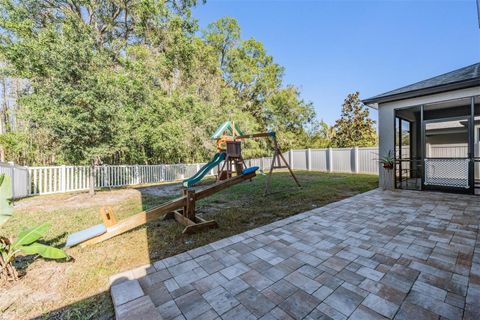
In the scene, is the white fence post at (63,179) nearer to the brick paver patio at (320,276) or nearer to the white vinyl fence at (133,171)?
the white vinyl fence at (133,171)

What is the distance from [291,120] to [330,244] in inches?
622

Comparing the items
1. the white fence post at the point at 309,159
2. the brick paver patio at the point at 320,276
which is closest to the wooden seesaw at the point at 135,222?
the brick paver patio at the point at 320,276

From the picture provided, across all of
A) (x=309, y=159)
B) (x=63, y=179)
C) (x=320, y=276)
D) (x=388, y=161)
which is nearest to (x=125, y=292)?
(x=320, y=276)

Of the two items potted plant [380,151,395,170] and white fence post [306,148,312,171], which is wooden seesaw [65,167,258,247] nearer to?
potted plant [380,151,395,170]

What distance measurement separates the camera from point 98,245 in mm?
3102

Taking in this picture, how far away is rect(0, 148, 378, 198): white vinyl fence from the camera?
281 inches

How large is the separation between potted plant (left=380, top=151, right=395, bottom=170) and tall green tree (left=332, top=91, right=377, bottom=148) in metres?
9.81

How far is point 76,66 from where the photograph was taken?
6469 mm

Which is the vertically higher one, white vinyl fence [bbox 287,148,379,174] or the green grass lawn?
white vinyl fence [bbox 287,148,379,174]

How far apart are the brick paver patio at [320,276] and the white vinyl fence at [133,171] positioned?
6690 mm

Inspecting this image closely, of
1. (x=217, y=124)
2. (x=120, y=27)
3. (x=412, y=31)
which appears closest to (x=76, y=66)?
(x=217, y=124)

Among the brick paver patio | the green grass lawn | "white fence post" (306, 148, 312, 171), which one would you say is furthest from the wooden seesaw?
Answer: "white fence post" (306, 148, 312, 171)

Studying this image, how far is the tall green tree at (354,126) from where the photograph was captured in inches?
620

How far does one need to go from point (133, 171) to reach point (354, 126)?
1553 centimetres
